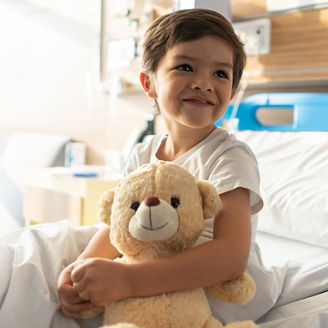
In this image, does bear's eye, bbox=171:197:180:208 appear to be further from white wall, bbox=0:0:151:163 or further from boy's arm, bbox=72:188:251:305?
white wall, bbox=0:0:151:163

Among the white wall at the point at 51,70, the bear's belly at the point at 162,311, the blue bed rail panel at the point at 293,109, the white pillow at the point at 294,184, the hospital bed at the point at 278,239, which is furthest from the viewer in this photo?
the white wall at the point at 51,70

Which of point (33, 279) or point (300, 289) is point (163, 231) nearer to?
point (33, 279)

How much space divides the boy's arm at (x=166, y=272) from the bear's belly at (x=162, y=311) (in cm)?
1

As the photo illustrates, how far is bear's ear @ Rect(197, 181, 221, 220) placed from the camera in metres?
0.72

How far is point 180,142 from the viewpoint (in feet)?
3.23

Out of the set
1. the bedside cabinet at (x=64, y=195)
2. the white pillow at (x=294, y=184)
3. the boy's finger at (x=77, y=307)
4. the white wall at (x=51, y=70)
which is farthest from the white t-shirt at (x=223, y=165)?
the white wall at (x=51, y=70)

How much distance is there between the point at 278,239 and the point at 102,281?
0.79 meters

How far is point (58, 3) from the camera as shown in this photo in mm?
3051

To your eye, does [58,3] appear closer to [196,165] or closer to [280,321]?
[196,165]

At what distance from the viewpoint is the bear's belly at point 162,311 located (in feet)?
2.08

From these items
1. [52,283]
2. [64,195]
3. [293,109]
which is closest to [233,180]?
[52,283]

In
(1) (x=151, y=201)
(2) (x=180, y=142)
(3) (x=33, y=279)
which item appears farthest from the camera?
(2) (x=180, y=142)

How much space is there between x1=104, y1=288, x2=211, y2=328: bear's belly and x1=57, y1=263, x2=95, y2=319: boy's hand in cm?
7

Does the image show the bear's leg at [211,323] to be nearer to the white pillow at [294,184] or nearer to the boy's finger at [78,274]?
the boy's finger at [78,274]
